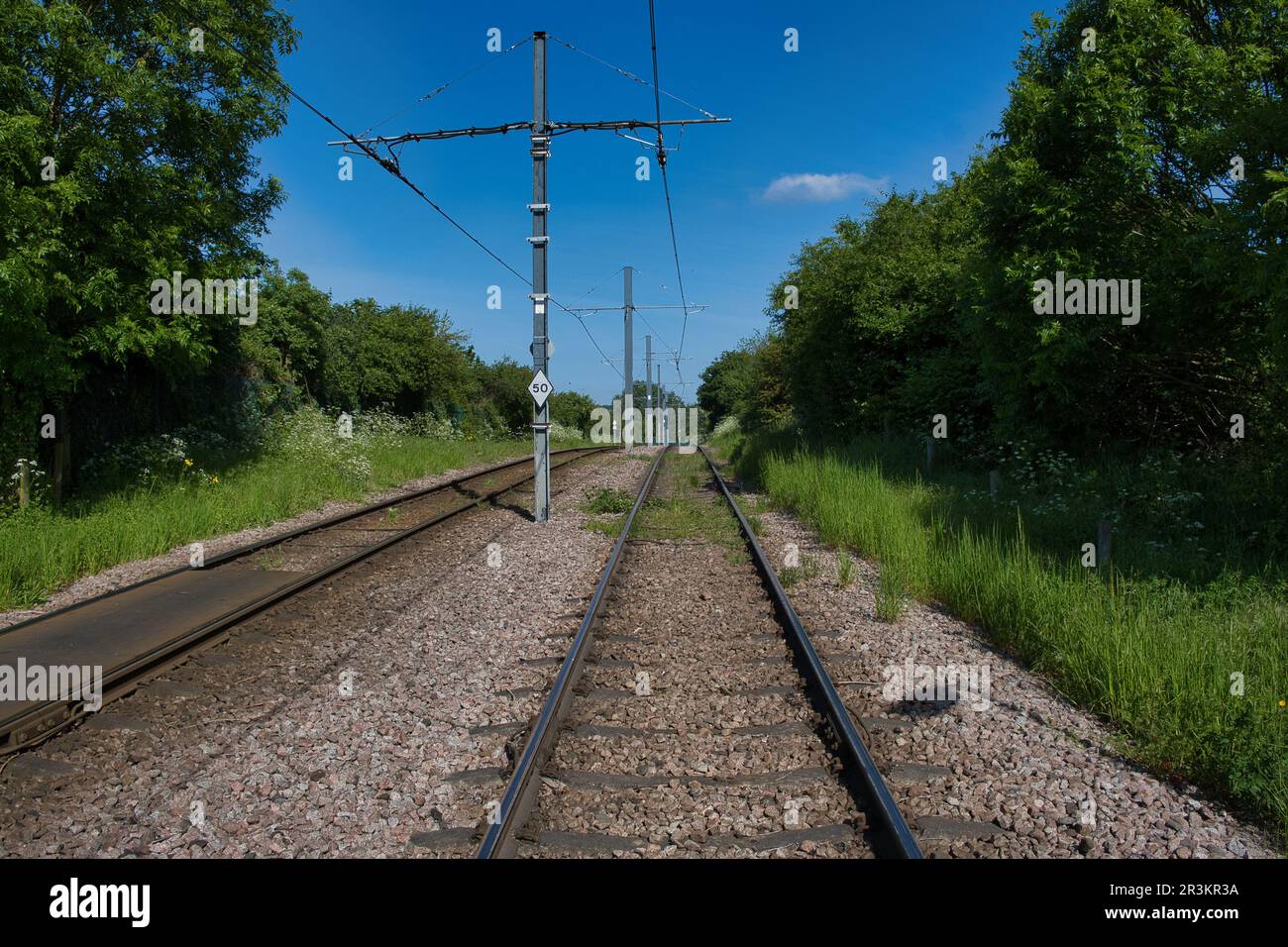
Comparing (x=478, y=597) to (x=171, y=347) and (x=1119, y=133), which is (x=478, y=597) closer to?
(x=171, y=347)

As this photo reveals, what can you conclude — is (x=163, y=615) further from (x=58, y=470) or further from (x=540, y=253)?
(x=540, y=253)

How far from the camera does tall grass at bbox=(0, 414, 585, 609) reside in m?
8.17

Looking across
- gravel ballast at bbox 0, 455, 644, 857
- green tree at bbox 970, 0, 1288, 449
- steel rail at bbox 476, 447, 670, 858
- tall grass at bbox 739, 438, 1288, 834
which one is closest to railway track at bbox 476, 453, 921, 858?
steel rail at bbox 476, 447, 670, 858

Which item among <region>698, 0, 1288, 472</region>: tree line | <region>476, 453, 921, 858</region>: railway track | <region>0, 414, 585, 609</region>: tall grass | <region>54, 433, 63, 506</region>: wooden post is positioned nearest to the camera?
<region>476, 453, 921, 858</region>: railway track

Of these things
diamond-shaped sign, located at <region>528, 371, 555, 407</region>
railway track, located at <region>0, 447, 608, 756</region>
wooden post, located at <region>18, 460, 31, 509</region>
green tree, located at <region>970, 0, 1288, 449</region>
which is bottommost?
railway track, located at <region>0, 447, 608, 756</region>

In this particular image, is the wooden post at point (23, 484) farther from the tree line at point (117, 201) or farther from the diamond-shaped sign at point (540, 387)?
the diamond-shaped sign at point (540, 387)

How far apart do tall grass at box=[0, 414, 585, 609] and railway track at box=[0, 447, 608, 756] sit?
1.16m

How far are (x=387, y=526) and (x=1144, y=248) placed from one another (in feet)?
37.1

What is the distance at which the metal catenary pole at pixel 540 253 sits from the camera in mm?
13102

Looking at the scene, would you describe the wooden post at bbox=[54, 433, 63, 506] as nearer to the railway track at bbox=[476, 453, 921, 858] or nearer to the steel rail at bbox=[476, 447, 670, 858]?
the railway track at bbox=[476, 453, 921, 858]

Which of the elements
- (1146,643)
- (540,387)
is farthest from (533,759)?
(540,387)

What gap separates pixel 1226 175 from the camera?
739cm

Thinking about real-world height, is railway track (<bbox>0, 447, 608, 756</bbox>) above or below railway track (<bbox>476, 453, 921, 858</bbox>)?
above

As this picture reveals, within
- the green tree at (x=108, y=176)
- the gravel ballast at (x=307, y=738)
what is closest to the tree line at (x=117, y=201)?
the green tree at (x=108, y=176)
